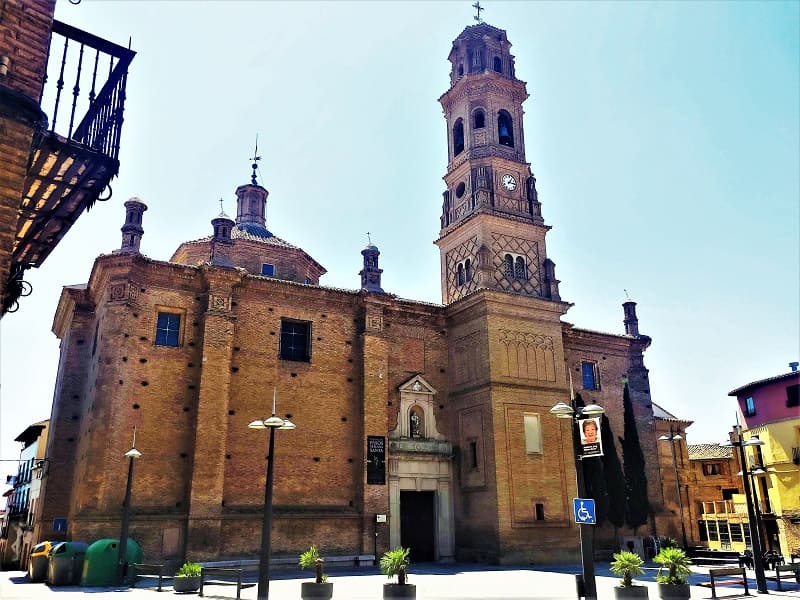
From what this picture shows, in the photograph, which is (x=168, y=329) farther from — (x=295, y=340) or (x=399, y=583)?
(x=399, y=583)

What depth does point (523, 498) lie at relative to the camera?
25453mm

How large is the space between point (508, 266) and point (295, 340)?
10.0 metres

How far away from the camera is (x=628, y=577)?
14438mm

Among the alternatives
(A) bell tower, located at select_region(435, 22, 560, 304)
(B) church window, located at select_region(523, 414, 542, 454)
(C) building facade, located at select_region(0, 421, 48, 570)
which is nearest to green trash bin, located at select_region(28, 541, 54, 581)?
(C) building facade, located at select_region(0, 421, 48, 570)

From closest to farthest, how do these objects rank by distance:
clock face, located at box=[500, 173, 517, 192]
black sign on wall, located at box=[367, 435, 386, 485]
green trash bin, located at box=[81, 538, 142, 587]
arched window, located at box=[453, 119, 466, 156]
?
green trash bin, located at box=[81, 538, 142, 587] → black sign on wall, located at box=[367, 435, 386, 485] → clock face, located at box=[500, 173, 517, 192] → arched window, located at box=[453, 119, 466, 156]

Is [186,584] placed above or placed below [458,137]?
below

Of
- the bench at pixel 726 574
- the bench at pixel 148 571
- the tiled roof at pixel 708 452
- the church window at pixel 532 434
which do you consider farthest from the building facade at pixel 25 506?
the tiled roof at pixel 708 452

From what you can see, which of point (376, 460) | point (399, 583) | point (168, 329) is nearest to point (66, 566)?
point (168, 329)

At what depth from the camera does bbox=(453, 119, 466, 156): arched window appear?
32.1 meters

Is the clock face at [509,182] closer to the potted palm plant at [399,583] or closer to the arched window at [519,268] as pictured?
the arched window at [519,268]

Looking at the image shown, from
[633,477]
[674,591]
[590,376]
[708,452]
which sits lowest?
[674,591]

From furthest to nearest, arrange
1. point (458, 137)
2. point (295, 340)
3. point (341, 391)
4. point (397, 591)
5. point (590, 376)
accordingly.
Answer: point (458, 137)
point (590, 376)
point (295, 340)
point (341, 391)
point (397, 591)

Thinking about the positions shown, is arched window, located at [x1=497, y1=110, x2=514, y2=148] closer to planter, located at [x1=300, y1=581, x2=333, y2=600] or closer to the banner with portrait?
the banner with portrait

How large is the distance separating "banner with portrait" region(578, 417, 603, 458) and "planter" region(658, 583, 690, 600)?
472 centimetres
